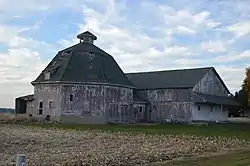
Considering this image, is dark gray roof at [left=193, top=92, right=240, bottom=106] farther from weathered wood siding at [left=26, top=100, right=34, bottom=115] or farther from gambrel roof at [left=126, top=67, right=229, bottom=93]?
weathered wood siding at [left=26, top=100, right=34, bottom=115]

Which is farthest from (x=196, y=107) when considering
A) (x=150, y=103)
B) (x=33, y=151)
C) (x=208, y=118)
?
(x=33, y=151)

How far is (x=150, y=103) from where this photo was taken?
2361 inches

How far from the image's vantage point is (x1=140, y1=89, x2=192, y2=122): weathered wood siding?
55656 mm

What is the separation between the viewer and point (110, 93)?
55.1 m

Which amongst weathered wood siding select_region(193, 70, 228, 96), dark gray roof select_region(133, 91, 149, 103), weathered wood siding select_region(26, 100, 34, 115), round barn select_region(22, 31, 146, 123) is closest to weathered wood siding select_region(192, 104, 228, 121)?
weathered wood siding select_region(193, 70, 228, 96)

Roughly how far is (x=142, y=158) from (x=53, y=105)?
38.6 meters

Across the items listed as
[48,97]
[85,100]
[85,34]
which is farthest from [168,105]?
[48,97]

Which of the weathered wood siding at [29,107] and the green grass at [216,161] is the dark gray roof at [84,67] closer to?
the weathered wood siding at [29,107]

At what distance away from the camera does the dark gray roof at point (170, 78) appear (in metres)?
57.0

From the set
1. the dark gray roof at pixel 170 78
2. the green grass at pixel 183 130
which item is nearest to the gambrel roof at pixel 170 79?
the dark gray roof at pixel 170 78

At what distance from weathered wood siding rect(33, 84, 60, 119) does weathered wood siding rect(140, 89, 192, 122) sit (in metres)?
13.0

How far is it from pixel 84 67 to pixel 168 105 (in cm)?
1190

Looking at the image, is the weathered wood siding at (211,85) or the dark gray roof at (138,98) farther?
the dark gray roof at (138,98)

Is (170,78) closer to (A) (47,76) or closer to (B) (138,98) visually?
(B) (138,98)
